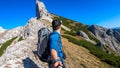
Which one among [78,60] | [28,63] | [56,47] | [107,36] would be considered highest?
[107,36]

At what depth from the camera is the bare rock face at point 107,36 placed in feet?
366

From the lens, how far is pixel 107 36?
394 ft

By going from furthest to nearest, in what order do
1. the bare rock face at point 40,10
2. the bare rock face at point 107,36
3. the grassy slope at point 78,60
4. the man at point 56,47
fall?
the bare rock face at point 107,36, the bare rock face at point 40,10, the grassy slope at point 78,60, the man at point 56,47

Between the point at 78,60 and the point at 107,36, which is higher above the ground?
the point at 107,36

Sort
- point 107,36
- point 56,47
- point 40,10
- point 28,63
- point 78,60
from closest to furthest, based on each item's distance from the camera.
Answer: point 56,47 → point 28,63 → point 78,60 → point 40,10 → point 107,36

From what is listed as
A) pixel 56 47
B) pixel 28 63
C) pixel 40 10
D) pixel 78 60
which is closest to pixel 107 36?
pixel 40 10

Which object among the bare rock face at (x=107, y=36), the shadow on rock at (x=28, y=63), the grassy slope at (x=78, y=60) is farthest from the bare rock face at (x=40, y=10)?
the shadow on rock at (x=28, y=63)

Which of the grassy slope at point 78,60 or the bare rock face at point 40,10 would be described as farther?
the bare rock face at point 40,10

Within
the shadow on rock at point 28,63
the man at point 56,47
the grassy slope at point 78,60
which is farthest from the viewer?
the grassy slope at point 78,60

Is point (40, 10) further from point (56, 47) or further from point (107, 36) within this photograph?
point (56, 47)

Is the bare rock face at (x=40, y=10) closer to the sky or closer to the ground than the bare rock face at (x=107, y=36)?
closer to the sky

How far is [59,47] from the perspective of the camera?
10.9 metres

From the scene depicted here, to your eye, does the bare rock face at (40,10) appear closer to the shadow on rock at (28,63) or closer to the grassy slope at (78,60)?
the grassy slope at (78,60)

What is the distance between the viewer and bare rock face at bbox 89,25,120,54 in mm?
111412
